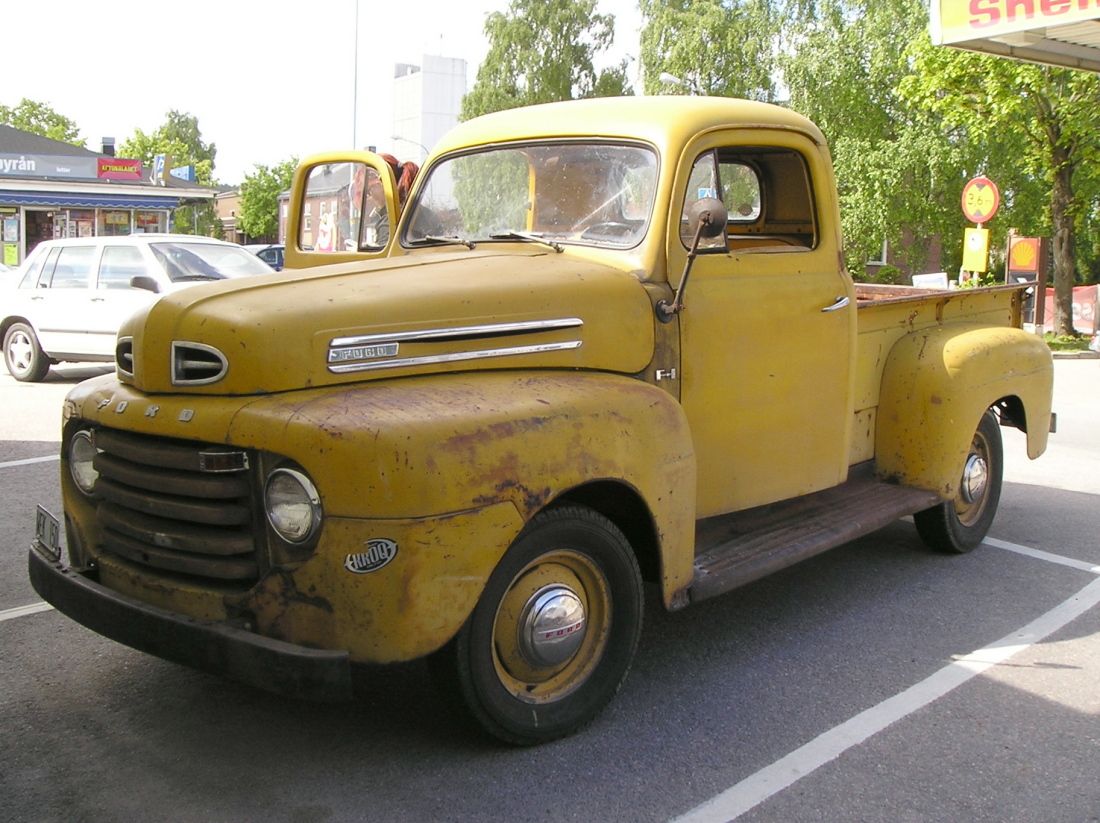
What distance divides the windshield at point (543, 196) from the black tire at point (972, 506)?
8.21 ft

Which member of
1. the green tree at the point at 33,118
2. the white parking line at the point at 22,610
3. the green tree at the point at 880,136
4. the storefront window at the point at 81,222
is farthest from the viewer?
the green tree at the point at 33,118

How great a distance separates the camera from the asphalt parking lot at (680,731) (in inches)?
119

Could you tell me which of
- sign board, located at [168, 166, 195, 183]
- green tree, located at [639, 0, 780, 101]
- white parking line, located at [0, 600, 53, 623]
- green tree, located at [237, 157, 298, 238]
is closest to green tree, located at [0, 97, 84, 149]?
green tree, located at [237, 157, 298, 238]

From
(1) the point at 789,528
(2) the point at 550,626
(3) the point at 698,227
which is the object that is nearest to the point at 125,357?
(2) the point at 550,626

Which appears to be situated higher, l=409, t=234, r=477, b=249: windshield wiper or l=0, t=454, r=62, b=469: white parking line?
l=409, t=234, r=477, b=249: windshield wiper

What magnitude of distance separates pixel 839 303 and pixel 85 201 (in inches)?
1187

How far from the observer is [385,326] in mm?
3176

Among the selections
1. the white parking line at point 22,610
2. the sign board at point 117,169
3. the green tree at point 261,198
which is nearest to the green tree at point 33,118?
the green tree at point 261,198

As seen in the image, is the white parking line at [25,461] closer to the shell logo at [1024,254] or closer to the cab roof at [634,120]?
the cab roof at [634,120]

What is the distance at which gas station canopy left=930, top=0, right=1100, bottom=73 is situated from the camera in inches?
468

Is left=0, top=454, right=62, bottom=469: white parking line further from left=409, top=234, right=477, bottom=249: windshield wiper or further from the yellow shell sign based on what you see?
the yellow shell sign

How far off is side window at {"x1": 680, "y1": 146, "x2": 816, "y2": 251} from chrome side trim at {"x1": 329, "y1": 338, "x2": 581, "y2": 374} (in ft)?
4.01

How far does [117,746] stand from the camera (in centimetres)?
332

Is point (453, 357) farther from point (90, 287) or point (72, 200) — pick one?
point (72, 200)
